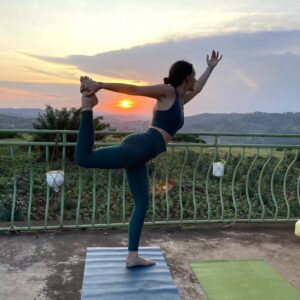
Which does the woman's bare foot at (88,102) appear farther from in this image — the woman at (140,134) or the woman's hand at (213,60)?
the woman's hand at (213,60)

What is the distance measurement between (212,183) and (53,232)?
19.8ft

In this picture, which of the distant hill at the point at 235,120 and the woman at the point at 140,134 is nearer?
the woman at the point at 140,134

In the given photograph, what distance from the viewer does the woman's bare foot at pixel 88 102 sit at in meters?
3.16

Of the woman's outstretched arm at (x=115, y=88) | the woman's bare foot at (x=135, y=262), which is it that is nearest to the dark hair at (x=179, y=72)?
the woman's outstretched arm at (x=115, y=88)

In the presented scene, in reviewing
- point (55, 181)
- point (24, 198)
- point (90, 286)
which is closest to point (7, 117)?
point (24, 198)

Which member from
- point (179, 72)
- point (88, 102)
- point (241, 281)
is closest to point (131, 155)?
point (88, 102)

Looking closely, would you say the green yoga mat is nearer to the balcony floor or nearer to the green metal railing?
the balcony floor

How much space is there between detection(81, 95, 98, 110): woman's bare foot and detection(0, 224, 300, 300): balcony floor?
1647mm

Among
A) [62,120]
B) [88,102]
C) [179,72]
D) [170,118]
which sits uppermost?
[179,72]

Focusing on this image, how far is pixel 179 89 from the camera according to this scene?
344 centimetres

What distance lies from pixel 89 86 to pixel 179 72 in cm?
81

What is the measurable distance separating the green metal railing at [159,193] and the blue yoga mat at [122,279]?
3.47ft

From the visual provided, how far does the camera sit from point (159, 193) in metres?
7.93

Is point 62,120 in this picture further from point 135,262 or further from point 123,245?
point 135,262
